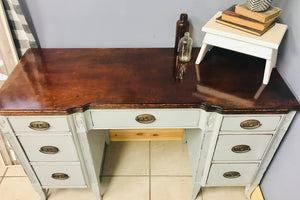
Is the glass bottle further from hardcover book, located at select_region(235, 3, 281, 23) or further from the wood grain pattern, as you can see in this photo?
the wood grain pattern

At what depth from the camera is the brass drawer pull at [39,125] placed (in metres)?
1.15

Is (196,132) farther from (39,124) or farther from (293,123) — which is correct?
(39,124)

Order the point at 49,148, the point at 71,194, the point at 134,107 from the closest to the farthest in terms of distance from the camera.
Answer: the point at 134,107 → the point at 49,148 → the point at 71,194

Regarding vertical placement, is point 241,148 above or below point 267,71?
below

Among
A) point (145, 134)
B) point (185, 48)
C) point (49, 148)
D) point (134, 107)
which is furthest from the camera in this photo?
point (145, 134)

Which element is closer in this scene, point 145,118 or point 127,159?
point 145,118

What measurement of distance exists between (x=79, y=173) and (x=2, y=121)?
0.48 m

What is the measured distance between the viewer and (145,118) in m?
1.19

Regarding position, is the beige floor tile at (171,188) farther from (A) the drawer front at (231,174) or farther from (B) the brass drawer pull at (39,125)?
(B) the brass drawer pull at (39,125)

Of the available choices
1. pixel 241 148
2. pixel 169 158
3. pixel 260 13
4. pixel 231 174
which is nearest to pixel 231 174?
pixel 231 174

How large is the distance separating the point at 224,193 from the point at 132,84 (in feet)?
3.22

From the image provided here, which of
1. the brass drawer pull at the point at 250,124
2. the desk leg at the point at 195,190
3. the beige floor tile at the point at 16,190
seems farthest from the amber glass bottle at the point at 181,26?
the beige floor tile at the point at 16,190

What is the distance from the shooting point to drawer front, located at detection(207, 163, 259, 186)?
139 centimetres

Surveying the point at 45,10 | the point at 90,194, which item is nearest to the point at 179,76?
the point at 45,10
